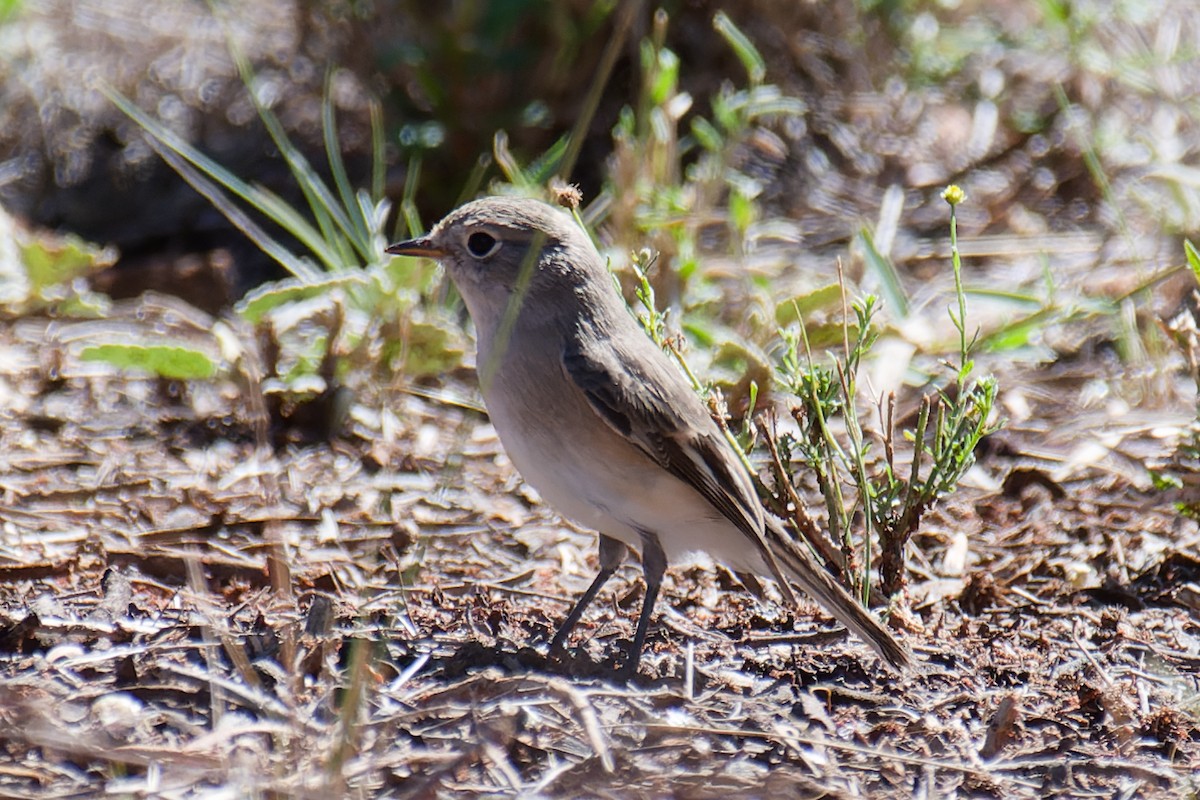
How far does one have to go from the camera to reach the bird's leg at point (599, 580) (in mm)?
3994

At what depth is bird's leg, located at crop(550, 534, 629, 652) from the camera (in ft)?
13.1

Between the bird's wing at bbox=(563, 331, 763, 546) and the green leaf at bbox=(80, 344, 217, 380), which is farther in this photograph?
the green leaf at bbox=(80, 344, 217, 380)

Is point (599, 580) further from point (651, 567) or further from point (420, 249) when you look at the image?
point (420, 249)

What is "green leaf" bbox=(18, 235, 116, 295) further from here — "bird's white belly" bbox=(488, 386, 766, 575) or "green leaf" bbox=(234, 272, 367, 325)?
"bird's white belly" bbox=(488, 386, 766, 575)

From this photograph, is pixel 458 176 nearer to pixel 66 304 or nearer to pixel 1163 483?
pixel 66 304

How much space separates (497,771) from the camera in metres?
3.19

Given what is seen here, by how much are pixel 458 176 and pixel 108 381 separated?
194 centimetres

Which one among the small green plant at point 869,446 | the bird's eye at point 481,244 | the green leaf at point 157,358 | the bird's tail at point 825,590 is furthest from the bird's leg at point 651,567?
the green leaf at point 157,358

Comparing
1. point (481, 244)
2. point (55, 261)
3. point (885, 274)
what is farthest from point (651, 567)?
point (55, 261)

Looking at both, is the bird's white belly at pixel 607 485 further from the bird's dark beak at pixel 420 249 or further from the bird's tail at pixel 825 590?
the bird's dark beak at pixel 420 249

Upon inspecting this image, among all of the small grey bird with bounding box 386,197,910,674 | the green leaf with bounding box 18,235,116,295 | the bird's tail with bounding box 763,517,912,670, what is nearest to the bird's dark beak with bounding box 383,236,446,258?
the small grey bird with bounding box 386,197,910,674

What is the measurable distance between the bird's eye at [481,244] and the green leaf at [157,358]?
4.40 feet

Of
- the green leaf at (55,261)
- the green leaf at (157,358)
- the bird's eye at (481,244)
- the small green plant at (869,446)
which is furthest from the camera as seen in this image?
the green leaf at (55,261)

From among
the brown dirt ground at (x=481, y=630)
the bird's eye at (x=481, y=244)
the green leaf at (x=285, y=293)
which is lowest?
the brown dirt ground at (x=481, y=630)
